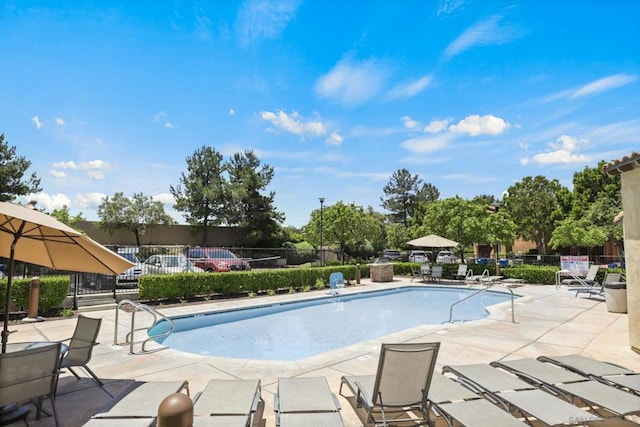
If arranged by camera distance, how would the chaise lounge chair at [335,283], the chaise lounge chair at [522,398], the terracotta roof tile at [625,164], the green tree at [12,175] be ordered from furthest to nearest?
the green tree at [12,175] → the chaise lounge chair at [335,283] → the terracotta roof tile at [625,164] → the chaise lounge chair at [522,398]

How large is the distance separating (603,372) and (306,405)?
3.42 meters

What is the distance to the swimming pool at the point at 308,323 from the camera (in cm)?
779

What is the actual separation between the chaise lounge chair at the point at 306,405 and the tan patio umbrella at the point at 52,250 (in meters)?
2.57

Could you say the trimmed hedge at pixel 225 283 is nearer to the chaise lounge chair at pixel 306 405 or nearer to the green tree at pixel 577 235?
the chaise lounge chair at pixel 306 405

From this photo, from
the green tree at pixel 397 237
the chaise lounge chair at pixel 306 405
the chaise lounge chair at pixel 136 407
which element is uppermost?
the green tree at pixel 397 237

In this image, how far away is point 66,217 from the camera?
28984 millimetres

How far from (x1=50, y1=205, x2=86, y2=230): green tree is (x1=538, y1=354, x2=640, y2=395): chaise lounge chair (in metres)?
32.4

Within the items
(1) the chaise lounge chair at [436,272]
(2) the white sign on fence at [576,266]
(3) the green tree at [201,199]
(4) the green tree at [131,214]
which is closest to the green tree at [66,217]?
(4) the green tree at [131,214]

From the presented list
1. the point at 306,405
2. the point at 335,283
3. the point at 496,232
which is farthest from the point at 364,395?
the point at 496,232

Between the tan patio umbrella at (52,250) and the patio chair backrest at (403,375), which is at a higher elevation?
the tan patio umbrella at (52,250)

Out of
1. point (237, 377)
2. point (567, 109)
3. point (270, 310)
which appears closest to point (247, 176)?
point (270, 310)

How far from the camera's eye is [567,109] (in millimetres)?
12453

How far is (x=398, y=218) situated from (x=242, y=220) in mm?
25342

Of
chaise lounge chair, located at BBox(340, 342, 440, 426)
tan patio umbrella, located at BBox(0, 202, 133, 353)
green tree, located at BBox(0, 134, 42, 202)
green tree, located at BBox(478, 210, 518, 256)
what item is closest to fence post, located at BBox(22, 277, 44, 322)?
tan patio umbrella, located at BBox(0, 202, 133, 353)
